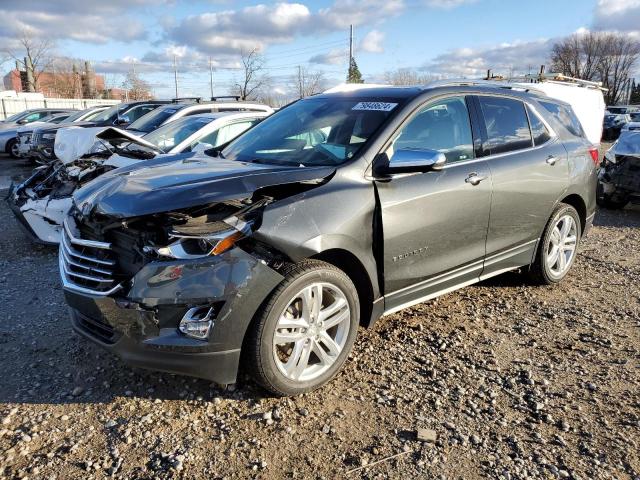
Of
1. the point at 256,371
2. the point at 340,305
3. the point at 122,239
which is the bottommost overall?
the point at 256,371

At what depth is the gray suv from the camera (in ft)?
9.08

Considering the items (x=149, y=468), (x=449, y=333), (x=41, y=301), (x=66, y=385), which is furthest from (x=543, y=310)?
(x=41, y=301)

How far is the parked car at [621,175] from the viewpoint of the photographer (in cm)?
858

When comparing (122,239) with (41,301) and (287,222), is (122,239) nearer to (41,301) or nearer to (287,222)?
(287,222)

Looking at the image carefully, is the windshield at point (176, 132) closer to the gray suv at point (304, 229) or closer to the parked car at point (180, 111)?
the parked car at point (180, 111)

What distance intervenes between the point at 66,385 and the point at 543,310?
148 inches

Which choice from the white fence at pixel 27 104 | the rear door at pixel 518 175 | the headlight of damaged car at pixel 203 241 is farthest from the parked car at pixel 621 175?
the white fence at pixel 27 104

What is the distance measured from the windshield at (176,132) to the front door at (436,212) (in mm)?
4358

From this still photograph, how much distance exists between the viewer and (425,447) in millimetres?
2715

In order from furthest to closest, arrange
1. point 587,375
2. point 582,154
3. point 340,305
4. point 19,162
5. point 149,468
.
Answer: point 19,162 → point 582,154 → point 587,375 → point 340,305 → point 149,468

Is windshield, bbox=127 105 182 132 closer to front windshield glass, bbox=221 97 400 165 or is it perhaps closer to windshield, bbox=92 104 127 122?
windshield, bbox=92 104 127 122

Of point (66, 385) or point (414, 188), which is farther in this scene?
point (414, 188)

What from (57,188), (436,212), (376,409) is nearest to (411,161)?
(436,212)

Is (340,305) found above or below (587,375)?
above
